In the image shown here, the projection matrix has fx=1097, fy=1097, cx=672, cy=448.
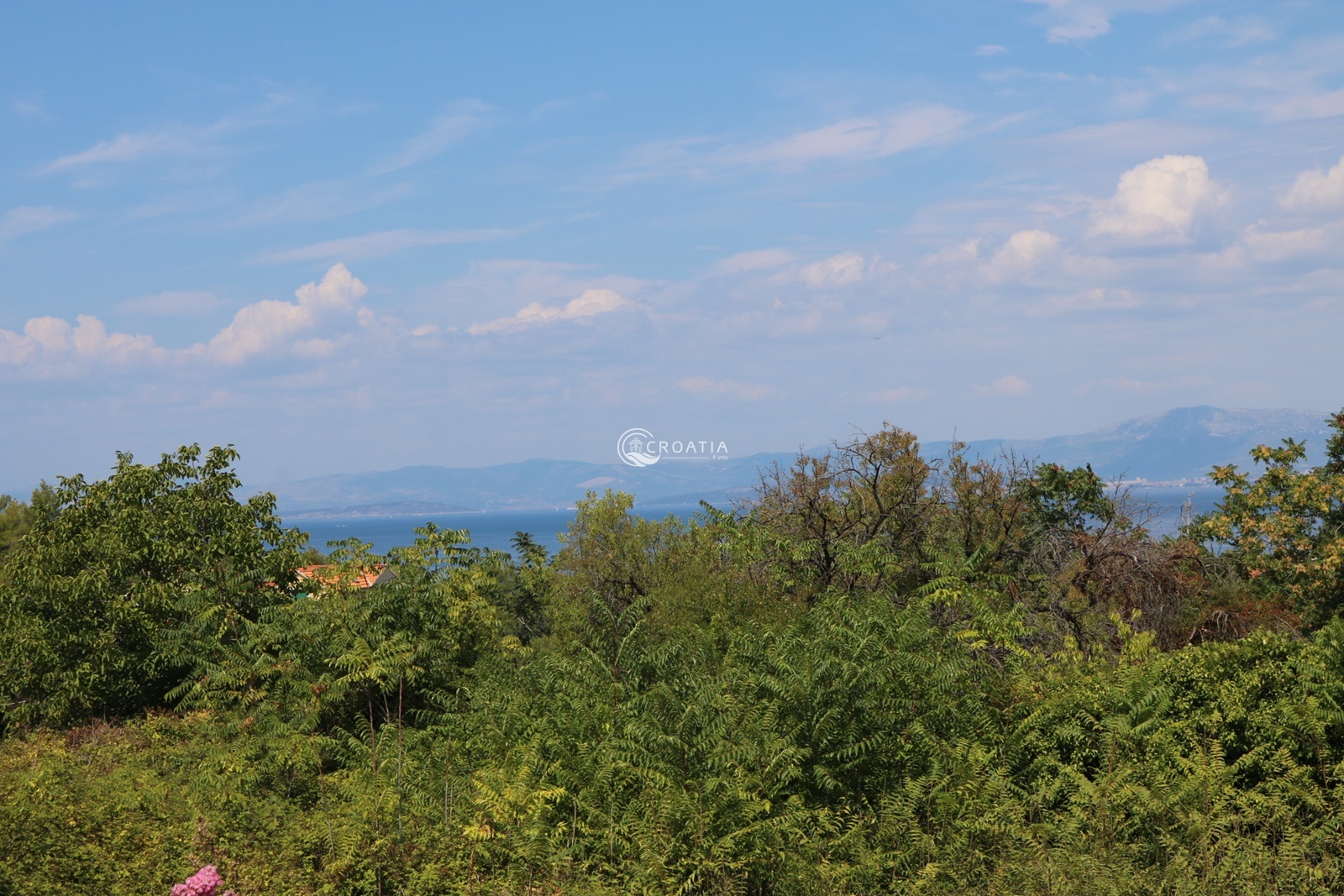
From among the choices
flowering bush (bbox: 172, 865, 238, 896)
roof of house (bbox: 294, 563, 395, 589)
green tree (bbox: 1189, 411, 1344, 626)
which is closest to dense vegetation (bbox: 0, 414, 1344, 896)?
roof of house (bbox: 294, 563, 395, 589)

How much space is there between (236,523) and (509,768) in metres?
12.6

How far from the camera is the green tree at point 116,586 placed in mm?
17859

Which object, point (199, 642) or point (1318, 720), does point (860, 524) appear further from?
point (1318, 720)

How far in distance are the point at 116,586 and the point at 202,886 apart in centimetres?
1327

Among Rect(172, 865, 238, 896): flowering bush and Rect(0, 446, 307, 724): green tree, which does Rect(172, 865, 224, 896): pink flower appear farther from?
Rect(0, 446, 307, 724): green tree

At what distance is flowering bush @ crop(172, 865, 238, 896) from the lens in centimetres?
694

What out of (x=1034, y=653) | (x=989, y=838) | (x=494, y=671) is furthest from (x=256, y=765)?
(x=1034, y=653)

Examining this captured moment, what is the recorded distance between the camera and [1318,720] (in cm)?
815

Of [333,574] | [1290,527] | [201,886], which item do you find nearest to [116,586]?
[333,574]

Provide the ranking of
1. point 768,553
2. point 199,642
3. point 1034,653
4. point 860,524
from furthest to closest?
point 860,524
point 768,553
point 199,642
point 1034,653

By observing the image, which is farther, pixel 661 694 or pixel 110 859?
pixel 661 694

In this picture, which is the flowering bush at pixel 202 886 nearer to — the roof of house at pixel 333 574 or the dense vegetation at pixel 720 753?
the dense vegetation at pixel 720 753

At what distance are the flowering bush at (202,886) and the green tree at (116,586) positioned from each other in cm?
1022

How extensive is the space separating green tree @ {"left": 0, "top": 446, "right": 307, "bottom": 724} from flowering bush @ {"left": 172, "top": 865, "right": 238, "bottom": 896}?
10216 millimetres
